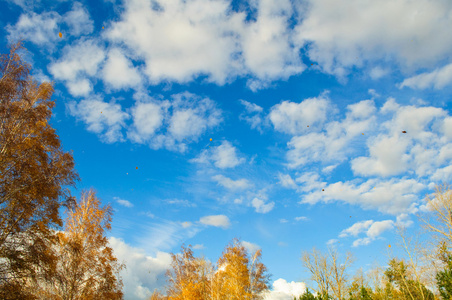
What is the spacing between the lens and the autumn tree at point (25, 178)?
743 centimetres

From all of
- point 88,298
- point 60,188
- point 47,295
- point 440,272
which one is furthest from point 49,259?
point 440,272

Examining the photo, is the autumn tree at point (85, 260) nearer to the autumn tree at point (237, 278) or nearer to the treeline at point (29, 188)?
the treeline at point (29, 188)

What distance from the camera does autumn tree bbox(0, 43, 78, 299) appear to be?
7.43 m

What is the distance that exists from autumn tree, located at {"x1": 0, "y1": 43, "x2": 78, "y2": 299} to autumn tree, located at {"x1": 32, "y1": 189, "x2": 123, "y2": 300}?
2.23 m

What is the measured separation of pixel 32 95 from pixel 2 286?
6.82 metres

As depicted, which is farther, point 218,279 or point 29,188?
point 218,279

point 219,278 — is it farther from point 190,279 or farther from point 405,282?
point 405,282

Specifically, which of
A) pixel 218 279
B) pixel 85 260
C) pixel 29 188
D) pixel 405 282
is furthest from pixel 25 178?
pixel 405 282

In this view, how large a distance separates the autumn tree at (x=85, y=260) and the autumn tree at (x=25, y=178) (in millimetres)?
2232

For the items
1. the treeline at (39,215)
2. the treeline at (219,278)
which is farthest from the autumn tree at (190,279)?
the treeline at (39,215)

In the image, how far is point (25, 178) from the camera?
27.0ft

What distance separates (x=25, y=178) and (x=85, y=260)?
20.4 feet

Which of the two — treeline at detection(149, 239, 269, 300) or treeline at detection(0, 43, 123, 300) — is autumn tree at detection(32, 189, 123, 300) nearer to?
treeline at detection(0, 43, 123, 300)

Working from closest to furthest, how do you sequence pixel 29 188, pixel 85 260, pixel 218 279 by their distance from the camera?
pixel 29 188
pixel 85 260
pixel 218 279
